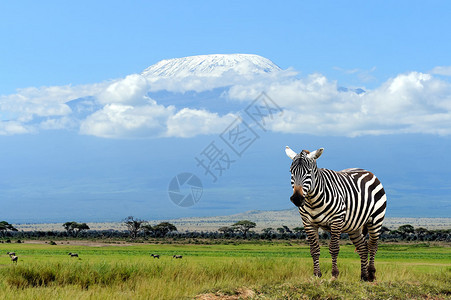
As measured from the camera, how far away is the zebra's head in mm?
10250

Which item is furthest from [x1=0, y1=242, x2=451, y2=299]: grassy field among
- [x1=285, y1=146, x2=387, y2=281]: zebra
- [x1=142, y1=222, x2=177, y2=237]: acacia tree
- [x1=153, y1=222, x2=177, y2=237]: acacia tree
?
[x1=142, y1=222, x2=177, y2=237]: acacia tree

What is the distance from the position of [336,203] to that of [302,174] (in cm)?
143

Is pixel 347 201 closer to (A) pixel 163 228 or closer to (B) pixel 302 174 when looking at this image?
(B) pixel 302 174

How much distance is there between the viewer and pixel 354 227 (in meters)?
12.6

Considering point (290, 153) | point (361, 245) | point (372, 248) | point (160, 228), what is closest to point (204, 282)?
point (361, 245)

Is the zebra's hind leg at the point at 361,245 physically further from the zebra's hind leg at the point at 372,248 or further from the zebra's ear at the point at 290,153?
the zebra's ear at the point at 290,153

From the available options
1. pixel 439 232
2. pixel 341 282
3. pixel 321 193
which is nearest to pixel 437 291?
pixel 341 282

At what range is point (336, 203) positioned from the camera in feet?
37.5

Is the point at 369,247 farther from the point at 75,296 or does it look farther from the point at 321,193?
the point at 75,296

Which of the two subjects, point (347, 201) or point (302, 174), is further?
point (347, 201)

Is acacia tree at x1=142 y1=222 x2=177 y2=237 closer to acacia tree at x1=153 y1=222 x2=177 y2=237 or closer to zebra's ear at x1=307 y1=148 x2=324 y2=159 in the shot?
acacia tree at x1=153 y1=222 x2=177 y2=237

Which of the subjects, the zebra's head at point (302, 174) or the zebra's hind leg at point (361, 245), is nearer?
the zebra's head at point (302, 174)

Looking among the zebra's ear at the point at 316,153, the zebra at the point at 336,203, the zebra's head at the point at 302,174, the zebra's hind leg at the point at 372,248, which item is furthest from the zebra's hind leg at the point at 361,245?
the zebra's ear at the point at 316,153

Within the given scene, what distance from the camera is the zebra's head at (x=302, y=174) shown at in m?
10.2
